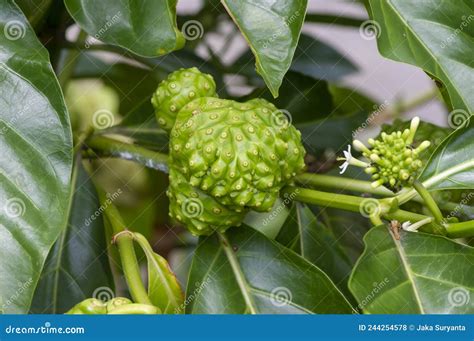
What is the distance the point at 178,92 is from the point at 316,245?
330mm

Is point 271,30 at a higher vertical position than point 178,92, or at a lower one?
higher

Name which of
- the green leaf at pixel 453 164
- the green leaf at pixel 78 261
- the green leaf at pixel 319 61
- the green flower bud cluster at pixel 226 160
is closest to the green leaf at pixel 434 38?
the green leaf at pixel 453 164

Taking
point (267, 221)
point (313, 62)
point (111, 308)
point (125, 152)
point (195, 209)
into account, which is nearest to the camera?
point (111, 308)

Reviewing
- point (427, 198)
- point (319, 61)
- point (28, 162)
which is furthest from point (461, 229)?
point (319, 61)

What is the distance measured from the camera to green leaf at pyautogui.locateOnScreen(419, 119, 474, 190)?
1059 millimetres

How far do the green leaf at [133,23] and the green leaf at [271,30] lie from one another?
8 cm

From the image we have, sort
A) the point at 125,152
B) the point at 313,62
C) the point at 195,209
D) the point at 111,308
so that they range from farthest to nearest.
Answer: the point at 313,62, the point at 125,152, the point at 195,209, the point at 111,308

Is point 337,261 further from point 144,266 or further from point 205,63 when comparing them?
point 144,266

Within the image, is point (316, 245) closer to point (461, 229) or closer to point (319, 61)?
point (461, 229)

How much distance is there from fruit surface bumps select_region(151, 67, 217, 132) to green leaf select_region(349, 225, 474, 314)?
301 millimetres

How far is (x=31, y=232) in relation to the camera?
95 cm

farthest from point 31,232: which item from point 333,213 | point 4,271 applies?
point 333,213

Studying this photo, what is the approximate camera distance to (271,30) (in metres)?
0.96

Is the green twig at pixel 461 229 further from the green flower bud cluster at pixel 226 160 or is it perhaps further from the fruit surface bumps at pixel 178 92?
the fruit surface bumps at pixel 178 92
